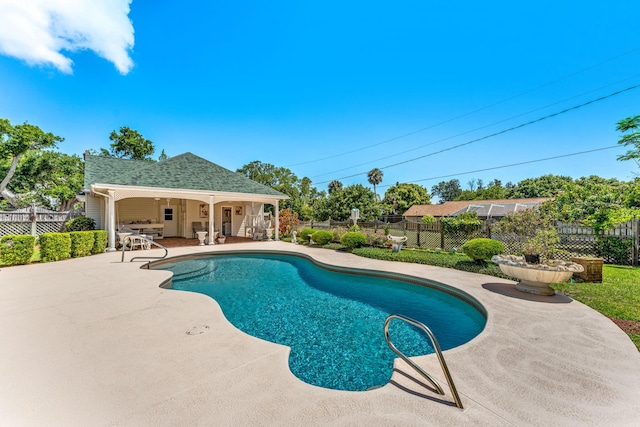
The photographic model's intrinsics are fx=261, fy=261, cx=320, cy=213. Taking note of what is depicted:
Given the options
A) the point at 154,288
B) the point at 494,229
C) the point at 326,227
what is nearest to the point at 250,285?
the point at 154,288

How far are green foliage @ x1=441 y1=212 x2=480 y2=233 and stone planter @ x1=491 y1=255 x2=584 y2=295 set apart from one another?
5.75m

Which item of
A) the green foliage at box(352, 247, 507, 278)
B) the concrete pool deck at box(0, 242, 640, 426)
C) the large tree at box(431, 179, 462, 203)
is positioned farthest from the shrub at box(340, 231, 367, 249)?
the large tree at box(431, 179, 462, 203)

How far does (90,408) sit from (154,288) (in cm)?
393

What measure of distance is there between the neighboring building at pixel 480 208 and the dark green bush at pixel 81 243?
88.0 ft

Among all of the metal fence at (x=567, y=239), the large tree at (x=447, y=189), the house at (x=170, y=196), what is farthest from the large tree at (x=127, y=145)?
the large tree at (x=447, y=189)

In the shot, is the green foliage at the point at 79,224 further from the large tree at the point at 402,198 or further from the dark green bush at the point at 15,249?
the large tree at the point at 402,198

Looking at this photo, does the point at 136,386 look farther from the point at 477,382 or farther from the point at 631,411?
the point at 631,411

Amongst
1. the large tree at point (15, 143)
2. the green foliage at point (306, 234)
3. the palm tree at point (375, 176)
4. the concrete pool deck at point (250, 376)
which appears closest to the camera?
the concrete pool deck at point (250, 376)

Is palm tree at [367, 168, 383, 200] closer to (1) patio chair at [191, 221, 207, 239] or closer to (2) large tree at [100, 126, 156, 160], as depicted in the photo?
(2) large tree at [100, 126, 156, 160]

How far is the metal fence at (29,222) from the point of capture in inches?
459

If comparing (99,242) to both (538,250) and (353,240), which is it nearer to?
(353,240)

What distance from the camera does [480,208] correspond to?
28.1 m

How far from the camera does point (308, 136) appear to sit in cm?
2581

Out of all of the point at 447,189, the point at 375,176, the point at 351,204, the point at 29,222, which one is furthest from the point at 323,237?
the point at 447,189
